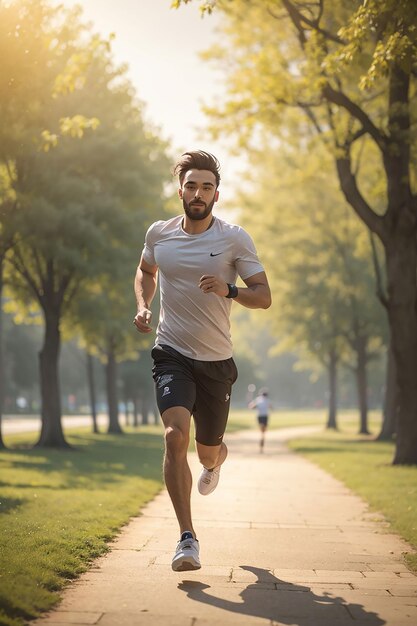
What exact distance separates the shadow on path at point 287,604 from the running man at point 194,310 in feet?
2.39

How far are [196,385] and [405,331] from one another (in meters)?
12.2

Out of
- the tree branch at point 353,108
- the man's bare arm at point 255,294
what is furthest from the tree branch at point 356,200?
the man's bare arm at point 255,294

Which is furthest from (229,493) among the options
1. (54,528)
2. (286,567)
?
(286,567)

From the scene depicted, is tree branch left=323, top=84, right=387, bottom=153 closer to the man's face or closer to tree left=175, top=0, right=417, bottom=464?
tree left=175, top=0, right=417, bottom=464

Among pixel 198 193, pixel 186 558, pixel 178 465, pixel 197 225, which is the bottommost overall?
pixel 186 558

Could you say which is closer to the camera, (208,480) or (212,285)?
(212,285)

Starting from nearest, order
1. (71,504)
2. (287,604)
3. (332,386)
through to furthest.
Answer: (287,604), (71,504), (332,386)

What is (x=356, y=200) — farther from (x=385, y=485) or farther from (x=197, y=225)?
(x=197, y=225)

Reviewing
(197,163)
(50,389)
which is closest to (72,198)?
(50,389)

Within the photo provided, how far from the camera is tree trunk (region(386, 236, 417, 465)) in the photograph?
1756cm

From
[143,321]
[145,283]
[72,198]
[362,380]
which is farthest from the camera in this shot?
[362,380]

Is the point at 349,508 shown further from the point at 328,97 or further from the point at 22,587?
the point at 328,97

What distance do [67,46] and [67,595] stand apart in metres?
15.0

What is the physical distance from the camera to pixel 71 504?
10500mm
